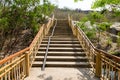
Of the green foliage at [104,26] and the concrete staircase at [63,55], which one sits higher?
the green foliage at [104,26]

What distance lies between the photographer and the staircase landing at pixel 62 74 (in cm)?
890

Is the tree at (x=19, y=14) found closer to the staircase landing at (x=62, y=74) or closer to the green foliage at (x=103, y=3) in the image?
the green foliage at (x=103, y=3)

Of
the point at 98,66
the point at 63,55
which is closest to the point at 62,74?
the point at 98,66

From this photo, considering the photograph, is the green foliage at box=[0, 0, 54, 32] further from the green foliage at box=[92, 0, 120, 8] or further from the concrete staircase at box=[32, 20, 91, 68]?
the green foliage at box=[92, 0, 120, 8]

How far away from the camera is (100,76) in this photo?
897 cm

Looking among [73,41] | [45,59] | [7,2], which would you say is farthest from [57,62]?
[7,2]

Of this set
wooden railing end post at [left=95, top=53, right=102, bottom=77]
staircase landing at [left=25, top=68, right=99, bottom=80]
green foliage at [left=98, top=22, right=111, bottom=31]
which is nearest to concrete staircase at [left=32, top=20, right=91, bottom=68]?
staircase landing at [left=25, top=68, right=99, bottom=80]

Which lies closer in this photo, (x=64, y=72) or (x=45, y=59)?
(x=64, y=72)

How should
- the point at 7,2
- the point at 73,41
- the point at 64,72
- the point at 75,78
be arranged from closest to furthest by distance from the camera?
the point at 75,78 < the point at 64,72 < the point at 73,41 < the point at 7,2

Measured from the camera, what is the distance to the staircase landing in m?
8.90

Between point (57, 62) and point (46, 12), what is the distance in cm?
1195

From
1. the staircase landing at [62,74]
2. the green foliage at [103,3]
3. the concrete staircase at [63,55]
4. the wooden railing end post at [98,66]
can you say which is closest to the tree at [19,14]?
the concrete staircase at [63,55]

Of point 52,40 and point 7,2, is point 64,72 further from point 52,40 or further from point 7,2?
point 7,2

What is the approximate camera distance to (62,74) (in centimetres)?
934
